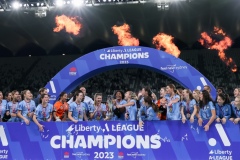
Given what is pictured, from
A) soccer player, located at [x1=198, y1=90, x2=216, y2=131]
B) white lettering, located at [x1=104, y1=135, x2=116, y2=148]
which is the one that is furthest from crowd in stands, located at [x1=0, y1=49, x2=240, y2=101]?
soccer player, located at [x1=198, y1=90, x2=216, y2=131]

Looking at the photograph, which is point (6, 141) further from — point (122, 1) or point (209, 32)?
point (209, 32)

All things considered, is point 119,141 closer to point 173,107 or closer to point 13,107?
point 173,107

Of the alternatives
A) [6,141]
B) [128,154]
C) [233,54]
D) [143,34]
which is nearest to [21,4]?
[143,34]

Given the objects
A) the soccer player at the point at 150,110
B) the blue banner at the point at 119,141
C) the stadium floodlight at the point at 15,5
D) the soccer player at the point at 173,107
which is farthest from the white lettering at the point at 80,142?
the stadium floodlight at the point at 15,5

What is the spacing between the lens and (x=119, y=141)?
814 centimetres

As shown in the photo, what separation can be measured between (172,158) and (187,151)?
37 centimetres

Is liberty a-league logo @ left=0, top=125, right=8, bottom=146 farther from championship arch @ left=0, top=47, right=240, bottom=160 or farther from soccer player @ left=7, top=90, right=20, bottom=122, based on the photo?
soccer player @ left=7, top=90, right=20, bottom=122

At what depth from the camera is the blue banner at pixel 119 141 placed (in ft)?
25.3

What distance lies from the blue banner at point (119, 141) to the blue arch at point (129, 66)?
8.06 feet

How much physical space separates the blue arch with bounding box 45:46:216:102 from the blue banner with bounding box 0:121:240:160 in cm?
246

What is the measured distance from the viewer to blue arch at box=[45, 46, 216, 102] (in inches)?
396

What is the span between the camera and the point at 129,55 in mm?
10484

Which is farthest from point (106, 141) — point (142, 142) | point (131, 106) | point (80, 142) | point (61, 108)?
point (61, 108)

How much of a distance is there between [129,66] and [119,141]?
3.13 metres
